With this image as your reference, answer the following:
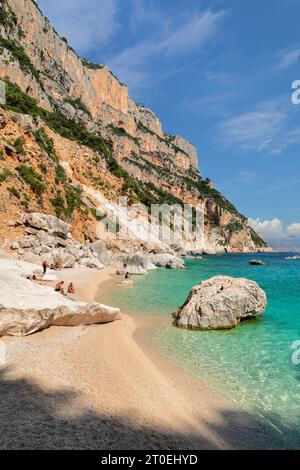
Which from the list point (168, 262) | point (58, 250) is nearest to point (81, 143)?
point (168, 262)

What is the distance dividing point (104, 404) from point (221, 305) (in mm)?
8684

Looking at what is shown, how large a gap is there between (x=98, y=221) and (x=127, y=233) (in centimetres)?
815

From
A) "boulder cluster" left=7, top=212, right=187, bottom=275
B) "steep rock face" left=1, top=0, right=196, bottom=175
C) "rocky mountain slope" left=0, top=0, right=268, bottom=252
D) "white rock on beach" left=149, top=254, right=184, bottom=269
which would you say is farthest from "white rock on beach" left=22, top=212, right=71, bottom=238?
"steep rock face" left=1, top=0, right=196, bottom=175

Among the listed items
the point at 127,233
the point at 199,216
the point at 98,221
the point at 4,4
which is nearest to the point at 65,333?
the point at 98,221

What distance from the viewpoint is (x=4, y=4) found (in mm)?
84312

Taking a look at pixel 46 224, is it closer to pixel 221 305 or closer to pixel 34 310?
pixel 221 305

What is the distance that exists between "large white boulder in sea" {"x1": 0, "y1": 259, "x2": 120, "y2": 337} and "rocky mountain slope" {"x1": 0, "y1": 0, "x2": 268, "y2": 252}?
25.1 m

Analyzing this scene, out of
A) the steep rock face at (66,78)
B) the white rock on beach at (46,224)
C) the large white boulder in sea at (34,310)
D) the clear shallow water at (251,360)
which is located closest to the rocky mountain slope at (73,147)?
the steep rock face at (66,78)

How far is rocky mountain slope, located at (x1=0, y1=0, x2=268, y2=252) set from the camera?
43.6 meters

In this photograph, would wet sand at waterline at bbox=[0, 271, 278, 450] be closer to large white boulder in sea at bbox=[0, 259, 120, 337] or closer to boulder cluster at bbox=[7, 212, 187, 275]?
large white boulder in sea at bbox=[0, 259, 120, 337]

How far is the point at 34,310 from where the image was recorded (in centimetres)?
1020
